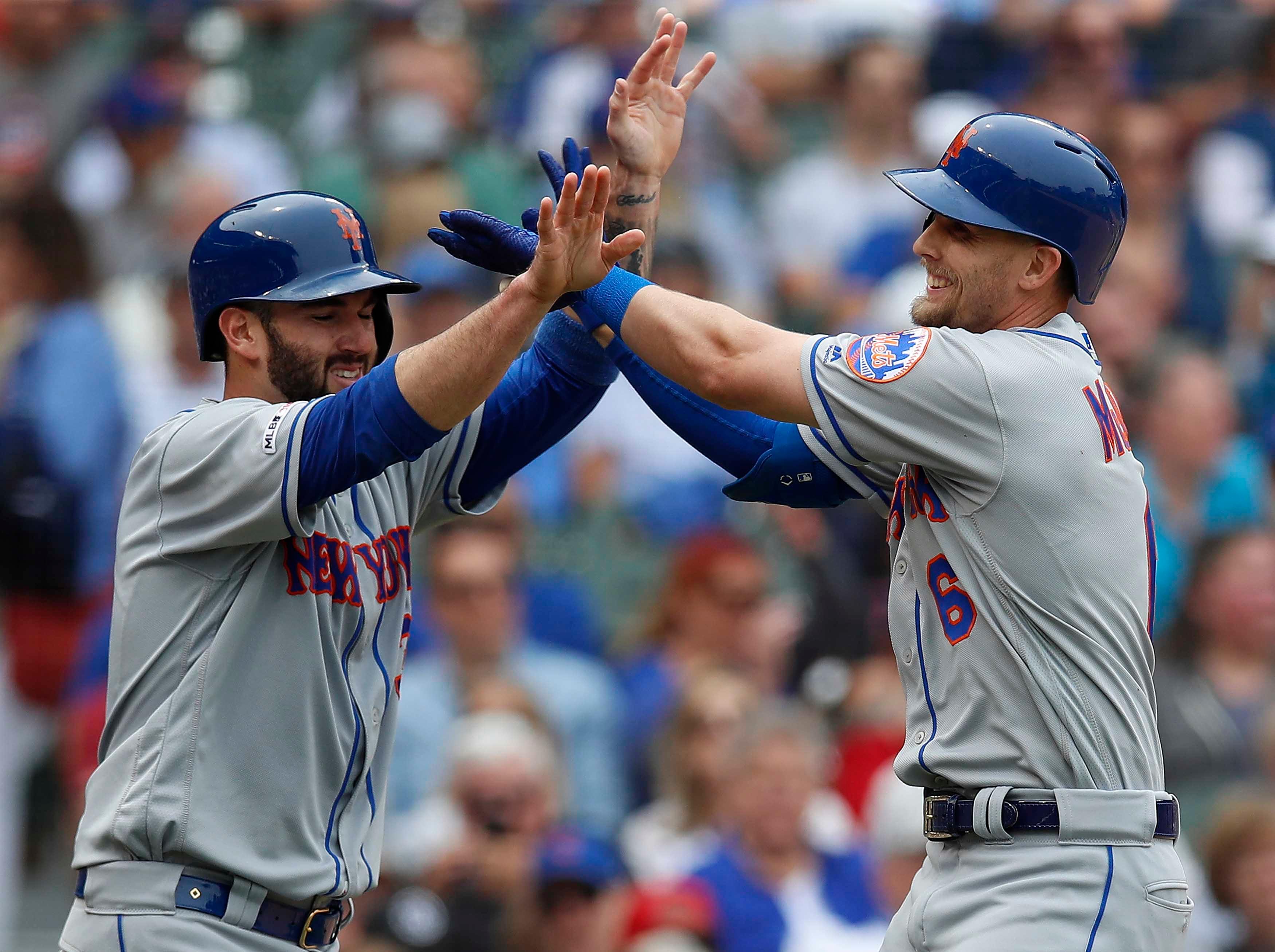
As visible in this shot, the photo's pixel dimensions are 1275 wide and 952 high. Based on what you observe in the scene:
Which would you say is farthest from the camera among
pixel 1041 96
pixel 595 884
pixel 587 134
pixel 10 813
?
pixel 1041 96

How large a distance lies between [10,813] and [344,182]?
3024mm

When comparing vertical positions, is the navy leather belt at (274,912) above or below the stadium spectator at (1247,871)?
above

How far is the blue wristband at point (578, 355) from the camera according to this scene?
3.80 m

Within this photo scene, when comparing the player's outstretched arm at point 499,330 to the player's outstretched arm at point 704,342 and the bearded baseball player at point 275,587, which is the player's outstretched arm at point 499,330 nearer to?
the bearded baseball player at point 275,587

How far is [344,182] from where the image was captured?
24.2ft

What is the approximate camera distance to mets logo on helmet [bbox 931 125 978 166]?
11.1 ft

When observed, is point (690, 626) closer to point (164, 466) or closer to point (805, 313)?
point (805, 313)

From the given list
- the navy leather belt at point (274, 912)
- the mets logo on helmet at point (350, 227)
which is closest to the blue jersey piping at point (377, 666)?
the navy leather belt at point (274, 912)

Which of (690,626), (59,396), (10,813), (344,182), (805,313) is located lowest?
(10,813)

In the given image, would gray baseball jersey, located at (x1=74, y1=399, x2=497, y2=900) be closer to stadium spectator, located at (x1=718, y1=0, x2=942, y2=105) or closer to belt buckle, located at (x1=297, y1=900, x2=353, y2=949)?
belt buckle, located at (x1=297, y1=900, x2=353, y2=949)

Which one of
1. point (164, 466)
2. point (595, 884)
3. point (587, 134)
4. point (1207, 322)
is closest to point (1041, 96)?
point (1207, 322)

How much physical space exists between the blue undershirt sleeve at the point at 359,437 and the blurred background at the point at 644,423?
272cm

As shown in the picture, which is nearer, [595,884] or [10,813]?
[595,884]

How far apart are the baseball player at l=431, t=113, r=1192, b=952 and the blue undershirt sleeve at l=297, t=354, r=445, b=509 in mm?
537
